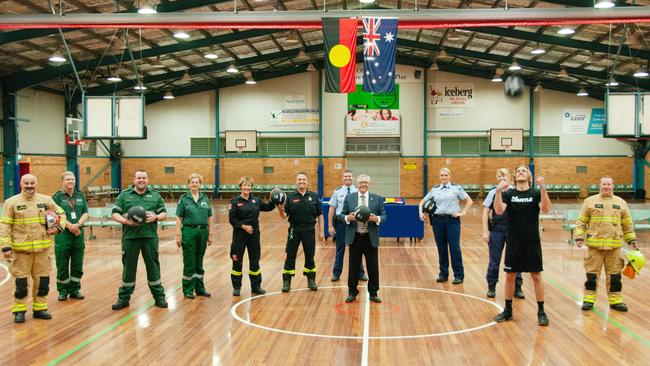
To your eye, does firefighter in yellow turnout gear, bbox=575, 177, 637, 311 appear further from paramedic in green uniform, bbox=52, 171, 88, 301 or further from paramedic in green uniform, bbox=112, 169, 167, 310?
paramedic in green uniform, bbox=52, 171, 88, 301

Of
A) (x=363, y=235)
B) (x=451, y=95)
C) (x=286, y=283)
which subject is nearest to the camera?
(x=363, y=235)

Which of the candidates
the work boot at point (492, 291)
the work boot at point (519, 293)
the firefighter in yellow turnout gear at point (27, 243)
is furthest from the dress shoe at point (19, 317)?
the work boot at point (519, 293)

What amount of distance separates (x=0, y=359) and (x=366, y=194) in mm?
4459

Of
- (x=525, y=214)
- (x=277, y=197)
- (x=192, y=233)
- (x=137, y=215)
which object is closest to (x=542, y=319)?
(x=525, y=214)

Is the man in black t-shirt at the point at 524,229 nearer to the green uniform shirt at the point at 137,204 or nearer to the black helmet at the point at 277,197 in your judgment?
the black helmet at the point at 277,197

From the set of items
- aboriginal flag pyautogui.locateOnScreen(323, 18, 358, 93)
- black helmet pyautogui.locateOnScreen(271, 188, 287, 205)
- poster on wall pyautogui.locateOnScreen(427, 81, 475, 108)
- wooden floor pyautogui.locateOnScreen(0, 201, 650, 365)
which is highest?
poster on wall pyautogui.locateOnScreen(427, 81, 475, 108)

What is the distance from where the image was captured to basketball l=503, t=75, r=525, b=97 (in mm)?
28984

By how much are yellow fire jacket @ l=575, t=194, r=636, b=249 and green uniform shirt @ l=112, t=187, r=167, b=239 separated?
5260 millimetres

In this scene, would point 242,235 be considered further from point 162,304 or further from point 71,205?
point 71,205

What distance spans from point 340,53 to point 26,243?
6.75m

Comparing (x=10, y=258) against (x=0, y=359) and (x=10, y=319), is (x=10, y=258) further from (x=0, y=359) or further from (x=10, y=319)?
(x=0, y=359)

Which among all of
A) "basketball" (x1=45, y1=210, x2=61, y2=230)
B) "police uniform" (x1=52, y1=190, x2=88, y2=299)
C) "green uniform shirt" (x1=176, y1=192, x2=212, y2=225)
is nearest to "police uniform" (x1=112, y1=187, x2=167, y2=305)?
"green uniform shirt" (x1=176, y1=192, x2=212, y2=225)

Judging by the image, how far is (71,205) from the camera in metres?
7.50

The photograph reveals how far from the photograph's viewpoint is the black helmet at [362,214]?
6.90 m
